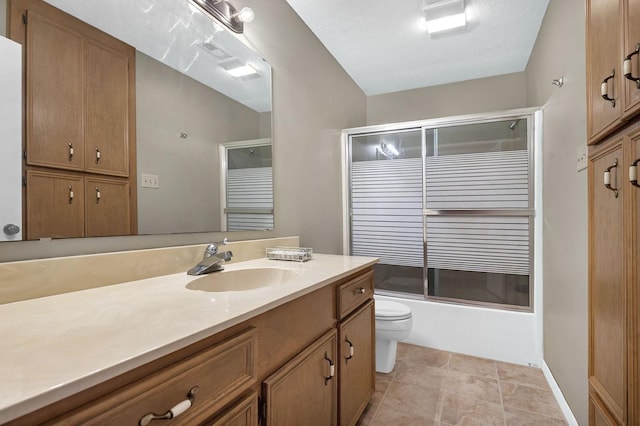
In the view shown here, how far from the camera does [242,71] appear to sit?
1.66m

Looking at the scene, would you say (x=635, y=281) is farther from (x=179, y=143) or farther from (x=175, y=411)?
(x=179, y=143)

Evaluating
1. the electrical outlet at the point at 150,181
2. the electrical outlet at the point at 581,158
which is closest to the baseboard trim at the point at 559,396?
the electrical outlet at the point at 581,158

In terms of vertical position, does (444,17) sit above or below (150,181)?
above

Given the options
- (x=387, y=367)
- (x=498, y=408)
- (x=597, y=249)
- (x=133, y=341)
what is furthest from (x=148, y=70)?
(x=498, y=408)

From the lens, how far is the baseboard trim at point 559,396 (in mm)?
1581

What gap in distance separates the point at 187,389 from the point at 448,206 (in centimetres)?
243

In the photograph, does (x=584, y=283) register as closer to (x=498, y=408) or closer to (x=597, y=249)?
(x=597, y=249)

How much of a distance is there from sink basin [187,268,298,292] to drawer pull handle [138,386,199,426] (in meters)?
0.58

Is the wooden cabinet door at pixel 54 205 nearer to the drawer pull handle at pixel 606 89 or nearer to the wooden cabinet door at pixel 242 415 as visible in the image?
the wooden cabinet door at pixel 242 415

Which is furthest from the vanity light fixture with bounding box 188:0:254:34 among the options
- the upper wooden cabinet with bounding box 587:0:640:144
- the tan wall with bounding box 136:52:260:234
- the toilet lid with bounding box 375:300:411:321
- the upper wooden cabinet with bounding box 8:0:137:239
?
the toilet lid with bounding box 375:300:411:321

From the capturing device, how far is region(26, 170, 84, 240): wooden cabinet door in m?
0.89

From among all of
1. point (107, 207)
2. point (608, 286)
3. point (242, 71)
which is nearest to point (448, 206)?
point (608, 286)

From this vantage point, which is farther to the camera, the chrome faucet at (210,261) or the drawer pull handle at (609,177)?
the chrome faucet at (210,261)

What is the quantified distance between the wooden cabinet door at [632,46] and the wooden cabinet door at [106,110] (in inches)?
57.8
